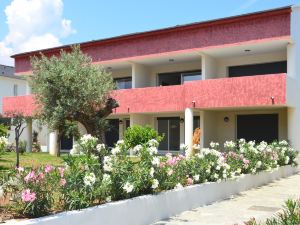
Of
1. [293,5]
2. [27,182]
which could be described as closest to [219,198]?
[27,182]

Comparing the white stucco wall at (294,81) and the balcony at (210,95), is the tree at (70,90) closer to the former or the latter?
the balcony at (210,95)

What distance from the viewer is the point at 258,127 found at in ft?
79.8

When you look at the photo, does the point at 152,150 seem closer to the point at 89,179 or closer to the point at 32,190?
the point at 89,179

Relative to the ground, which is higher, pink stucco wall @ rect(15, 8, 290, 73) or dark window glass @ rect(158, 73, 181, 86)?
pink stucco wall @ rect(15, 8, 290, 73)

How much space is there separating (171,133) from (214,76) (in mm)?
4840

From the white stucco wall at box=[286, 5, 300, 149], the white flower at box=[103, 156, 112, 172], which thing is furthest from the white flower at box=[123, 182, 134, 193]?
the white stucco wall at box=[286, 5, 300, 149]

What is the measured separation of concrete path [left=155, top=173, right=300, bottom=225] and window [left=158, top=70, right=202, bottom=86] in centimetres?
1325

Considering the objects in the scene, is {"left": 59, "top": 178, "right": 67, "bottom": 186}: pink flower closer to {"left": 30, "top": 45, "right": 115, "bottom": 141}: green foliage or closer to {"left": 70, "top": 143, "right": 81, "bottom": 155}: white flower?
{"left": 70, "top": 143, "right": 81, "bottom": 155}: white flower

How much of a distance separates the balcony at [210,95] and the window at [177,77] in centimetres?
298

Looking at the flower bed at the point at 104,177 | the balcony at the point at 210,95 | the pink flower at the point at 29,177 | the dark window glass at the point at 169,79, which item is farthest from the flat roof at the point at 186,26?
the pink flower at the point at 29,177

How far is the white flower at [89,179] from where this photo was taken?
22.6 ft

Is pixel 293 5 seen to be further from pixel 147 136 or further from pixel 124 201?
pixel 124 201

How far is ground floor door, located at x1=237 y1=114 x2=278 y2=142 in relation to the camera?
78.3 feet

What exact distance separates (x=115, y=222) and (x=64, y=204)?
0.94 metres
